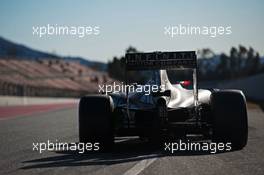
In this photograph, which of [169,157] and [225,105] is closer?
[169,157]

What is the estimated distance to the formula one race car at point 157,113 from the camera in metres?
10.0

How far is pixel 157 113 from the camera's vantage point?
396 inches

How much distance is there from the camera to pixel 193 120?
1055cm

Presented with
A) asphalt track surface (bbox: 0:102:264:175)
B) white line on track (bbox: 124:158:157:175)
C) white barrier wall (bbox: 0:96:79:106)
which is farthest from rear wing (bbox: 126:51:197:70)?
white barrier wall (bbox: 0:96:79:106)

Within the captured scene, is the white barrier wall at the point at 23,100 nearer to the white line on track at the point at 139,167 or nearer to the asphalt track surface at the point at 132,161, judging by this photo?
the asphalt track surface at the point at 132,161

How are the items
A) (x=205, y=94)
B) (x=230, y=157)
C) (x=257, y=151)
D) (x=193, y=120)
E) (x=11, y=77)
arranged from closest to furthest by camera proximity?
1. (x=230, y=157)
2. (x=257, y=151)
3. (x=193, y=120)
4. (x=205, y=94)
5. (x=11, y=77)

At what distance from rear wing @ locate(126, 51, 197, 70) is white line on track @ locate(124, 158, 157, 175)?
1.99 m

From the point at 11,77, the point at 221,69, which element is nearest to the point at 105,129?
the point at 11,77

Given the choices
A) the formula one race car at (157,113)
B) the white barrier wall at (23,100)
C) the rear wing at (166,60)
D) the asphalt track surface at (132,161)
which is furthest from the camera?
the white barrier wall at (23,100)

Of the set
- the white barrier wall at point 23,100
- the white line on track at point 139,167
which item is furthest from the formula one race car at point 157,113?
the white barrier wall at point 23,100

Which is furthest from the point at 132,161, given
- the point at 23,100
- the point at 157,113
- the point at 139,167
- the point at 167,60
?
the point at 23,100

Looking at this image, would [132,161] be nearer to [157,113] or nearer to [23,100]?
[157,113]

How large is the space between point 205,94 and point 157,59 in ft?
5.49

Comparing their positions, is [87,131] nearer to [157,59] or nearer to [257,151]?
[157,59]
